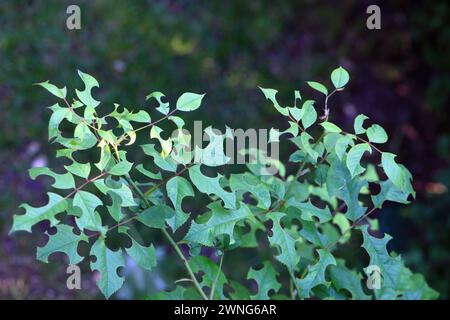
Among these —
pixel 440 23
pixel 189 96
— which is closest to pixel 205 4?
pixel 440 23

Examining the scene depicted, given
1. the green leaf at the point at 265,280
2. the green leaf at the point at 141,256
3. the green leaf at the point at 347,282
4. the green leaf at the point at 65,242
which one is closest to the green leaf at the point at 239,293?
the green leaf at the point at 265,280

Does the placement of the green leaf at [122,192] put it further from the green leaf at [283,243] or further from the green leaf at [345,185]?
the green leaf at [345,185]

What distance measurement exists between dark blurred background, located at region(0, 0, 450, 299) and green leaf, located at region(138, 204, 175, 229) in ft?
5.40

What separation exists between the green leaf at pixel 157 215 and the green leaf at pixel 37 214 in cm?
15

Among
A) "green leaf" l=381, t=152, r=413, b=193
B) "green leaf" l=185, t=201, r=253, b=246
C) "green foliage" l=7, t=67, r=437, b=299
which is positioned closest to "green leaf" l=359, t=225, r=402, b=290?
"green foliage" l=7, t=67, r=437, b=299

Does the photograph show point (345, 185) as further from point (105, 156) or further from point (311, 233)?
point (105, 156)

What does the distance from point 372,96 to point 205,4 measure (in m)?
1.05

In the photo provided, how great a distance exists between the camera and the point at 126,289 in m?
2.38

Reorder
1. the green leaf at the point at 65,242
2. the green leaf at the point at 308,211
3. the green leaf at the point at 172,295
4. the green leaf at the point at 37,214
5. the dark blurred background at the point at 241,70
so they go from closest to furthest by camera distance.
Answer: the green leaf at the point at 37,214 → the green leaf at the point at 65,242 → the green leaf at the point at 308,211 → the green leaf at the point at 172,295 → the dark blurred background at the point at 241,70

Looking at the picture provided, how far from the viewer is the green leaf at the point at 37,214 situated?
0.99 metres

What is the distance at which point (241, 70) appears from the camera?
3629mm

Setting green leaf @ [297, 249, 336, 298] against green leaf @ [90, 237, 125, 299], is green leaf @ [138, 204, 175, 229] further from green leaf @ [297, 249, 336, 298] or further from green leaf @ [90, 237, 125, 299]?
green leaf @ [297, 249, 336, 298]

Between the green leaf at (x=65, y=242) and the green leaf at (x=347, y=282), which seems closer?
the green leaf at (x=65, y=242)
